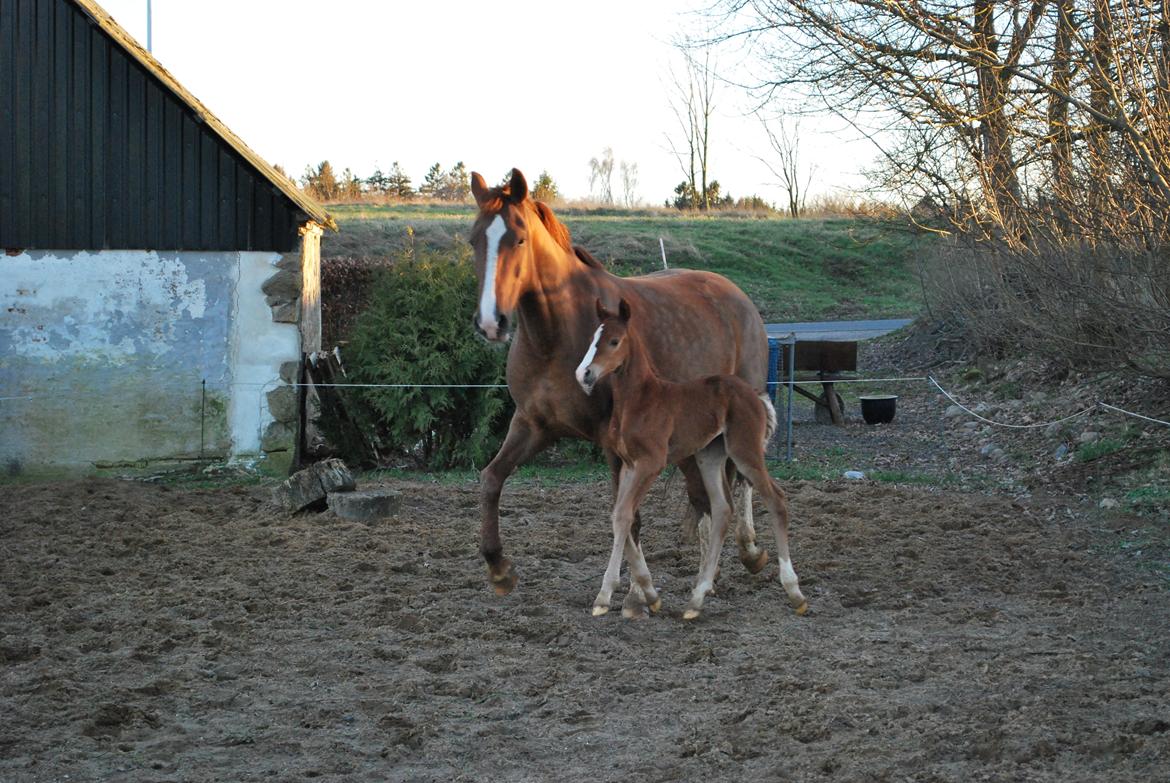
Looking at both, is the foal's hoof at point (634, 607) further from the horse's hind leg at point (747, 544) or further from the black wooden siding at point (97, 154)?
the black wooden siding at point (97, 154)

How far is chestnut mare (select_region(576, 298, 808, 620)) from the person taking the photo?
239 inches

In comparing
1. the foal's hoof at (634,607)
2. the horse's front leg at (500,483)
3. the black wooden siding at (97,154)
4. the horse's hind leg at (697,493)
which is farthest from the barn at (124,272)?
the foal's hoof at (634,607)

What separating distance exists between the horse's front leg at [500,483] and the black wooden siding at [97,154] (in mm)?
6098

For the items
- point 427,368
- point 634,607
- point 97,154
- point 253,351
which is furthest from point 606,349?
point 97,154

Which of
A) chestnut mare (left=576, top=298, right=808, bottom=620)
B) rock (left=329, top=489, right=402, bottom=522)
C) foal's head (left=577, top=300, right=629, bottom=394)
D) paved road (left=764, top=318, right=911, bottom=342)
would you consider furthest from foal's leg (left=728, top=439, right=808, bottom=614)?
paved road (left=764, top=318, right=911, bottom=342)

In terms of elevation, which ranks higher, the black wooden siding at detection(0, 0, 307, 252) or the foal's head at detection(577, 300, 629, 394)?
the black wooden siding at detection(0, 0, 307, 252)

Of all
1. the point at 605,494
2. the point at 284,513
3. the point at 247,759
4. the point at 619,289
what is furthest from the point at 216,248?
the point at 247,759

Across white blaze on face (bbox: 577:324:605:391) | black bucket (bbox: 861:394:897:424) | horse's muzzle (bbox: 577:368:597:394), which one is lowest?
black bucket (bbox: 861:394:897:424)

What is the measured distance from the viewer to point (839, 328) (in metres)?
25.7

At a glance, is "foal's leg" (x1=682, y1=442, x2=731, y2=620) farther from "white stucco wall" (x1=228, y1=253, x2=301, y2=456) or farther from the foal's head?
"white stucco wall" (x1=228, y1=253, x2=301, y2=456)

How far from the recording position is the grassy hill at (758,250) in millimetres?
30656

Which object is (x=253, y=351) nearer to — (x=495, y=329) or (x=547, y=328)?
(x=547, y=328)

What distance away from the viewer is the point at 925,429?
44.5 ft

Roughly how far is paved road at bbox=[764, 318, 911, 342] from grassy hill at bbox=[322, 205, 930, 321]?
4.50 ft
